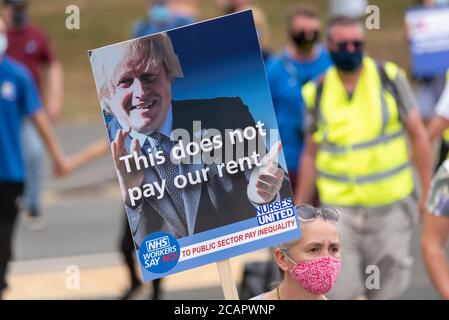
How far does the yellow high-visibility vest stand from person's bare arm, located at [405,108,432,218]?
63mm

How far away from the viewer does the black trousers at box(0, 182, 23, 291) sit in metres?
7.67

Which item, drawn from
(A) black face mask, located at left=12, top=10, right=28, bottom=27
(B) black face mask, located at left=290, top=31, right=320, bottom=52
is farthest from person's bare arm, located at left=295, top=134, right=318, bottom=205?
(A) black face mask, located at left=12, top=10, right=28, bottom=27

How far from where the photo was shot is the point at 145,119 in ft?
13.6

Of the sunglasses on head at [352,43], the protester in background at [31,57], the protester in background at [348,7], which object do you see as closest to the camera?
the sunglasses on head at [352,43]

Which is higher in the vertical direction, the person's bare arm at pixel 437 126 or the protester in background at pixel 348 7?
the person's bare arm at pixel 437 126

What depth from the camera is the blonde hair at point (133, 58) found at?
4086mm

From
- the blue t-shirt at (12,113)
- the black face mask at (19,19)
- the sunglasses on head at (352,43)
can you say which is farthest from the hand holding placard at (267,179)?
the black face mask at (19,19)

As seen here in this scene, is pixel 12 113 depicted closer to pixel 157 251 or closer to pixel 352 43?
pixel 352 43

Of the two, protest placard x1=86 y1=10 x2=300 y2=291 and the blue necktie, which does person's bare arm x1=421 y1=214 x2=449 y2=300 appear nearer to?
protest placard x1=86 y1=10 x2=300 y2=291

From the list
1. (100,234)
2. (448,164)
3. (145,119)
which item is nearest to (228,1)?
(100,234)

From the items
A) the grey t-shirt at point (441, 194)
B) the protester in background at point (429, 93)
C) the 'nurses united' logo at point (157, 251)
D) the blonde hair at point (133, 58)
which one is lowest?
the protester in background at point (429, 93)

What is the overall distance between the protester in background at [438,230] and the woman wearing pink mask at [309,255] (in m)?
0.80

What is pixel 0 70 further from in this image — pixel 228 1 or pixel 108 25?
pixel 108 25

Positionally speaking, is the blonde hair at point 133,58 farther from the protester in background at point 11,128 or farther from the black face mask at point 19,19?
the black face mask at point 19,19
